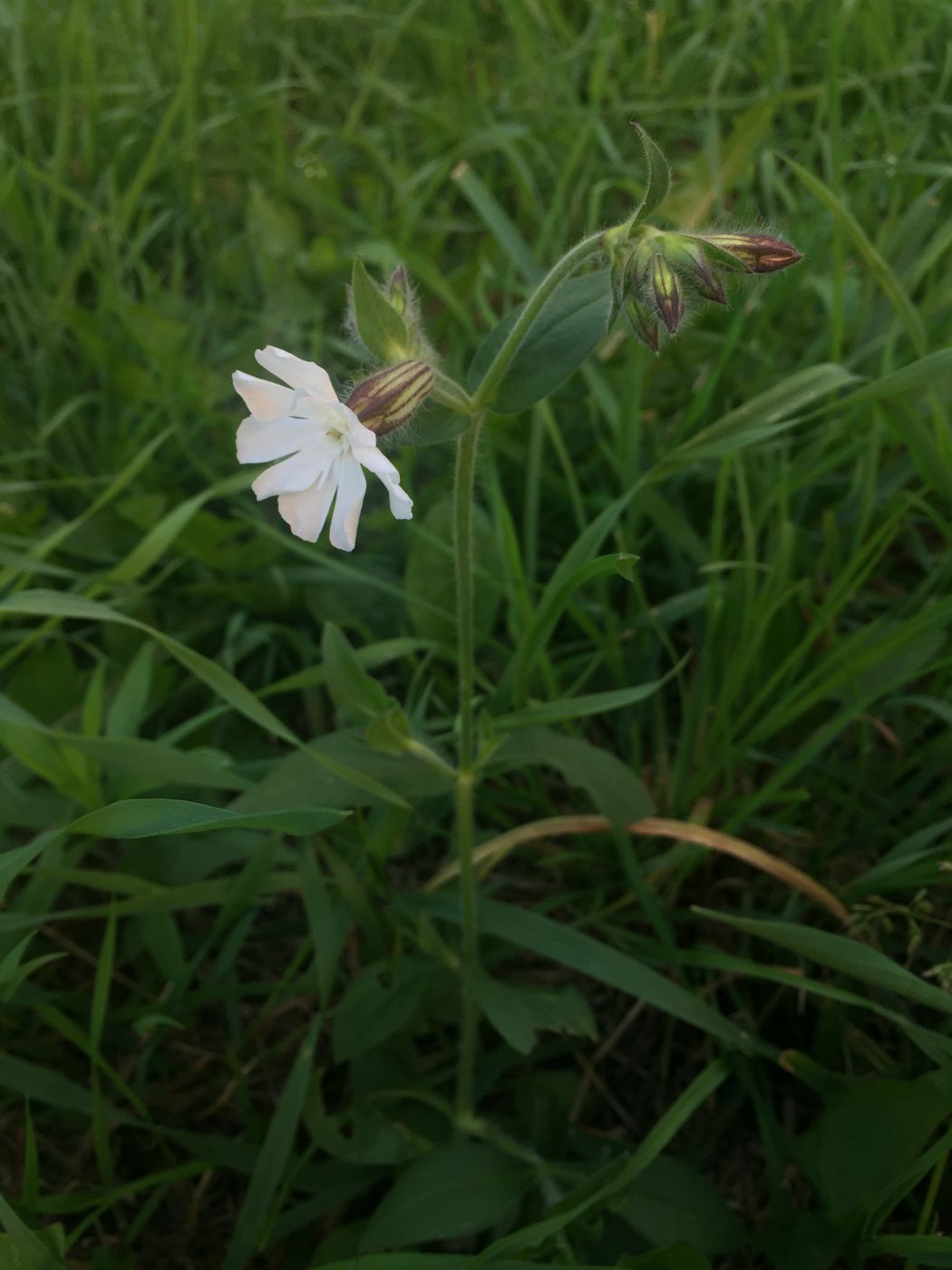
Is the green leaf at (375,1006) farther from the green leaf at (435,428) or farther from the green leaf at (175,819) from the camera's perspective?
the green leaf at (435,428)

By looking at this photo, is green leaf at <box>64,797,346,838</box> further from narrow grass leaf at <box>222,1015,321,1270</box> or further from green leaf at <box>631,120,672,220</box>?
green leaf at <box>631,120,672,220</box>

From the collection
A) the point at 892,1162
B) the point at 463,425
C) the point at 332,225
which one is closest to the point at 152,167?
the point at 332,225

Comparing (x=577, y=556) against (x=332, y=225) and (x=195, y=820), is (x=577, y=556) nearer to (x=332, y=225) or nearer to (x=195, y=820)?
(x=195, y=820)

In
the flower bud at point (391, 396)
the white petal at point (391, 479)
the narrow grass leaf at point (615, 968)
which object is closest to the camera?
the white petal at point (391, 479)

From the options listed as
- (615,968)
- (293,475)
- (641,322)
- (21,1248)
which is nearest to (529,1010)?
(615,968)

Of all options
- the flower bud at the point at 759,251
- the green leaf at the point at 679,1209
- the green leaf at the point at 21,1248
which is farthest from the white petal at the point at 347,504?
the green leaf at the point at 679,1209

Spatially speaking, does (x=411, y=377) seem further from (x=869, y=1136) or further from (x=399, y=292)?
(x=869, y=1136)
